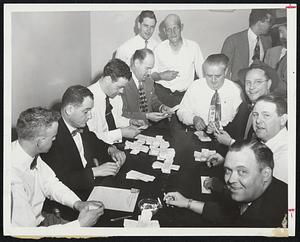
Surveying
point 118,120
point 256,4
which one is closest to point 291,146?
point 256,4

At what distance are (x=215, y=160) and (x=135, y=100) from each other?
521 millimetres

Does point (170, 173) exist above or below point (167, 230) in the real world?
above

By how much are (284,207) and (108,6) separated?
1373mm

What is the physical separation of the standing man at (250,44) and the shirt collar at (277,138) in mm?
351

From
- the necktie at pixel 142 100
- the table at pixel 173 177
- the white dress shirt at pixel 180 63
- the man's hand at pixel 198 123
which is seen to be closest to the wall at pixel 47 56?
the necktie at pixel 142 100

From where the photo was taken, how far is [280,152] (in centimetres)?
193

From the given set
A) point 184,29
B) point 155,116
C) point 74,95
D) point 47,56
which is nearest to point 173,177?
point 155,116

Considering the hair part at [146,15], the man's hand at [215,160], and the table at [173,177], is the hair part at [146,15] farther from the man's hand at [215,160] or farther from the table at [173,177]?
the man's hand at [215,160]

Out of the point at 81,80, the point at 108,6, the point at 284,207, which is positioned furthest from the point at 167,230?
the point at 108,6

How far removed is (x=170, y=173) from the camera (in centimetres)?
196

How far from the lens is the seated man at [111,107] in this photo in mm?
1999

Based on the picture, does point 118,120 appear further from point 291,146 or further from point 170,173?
point 291,146

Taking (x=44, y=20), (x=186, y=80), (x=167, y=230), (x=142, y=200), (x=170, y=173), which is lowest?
(x=167, y=230)

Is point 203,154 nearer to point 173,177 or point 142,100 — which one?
point 173,177
